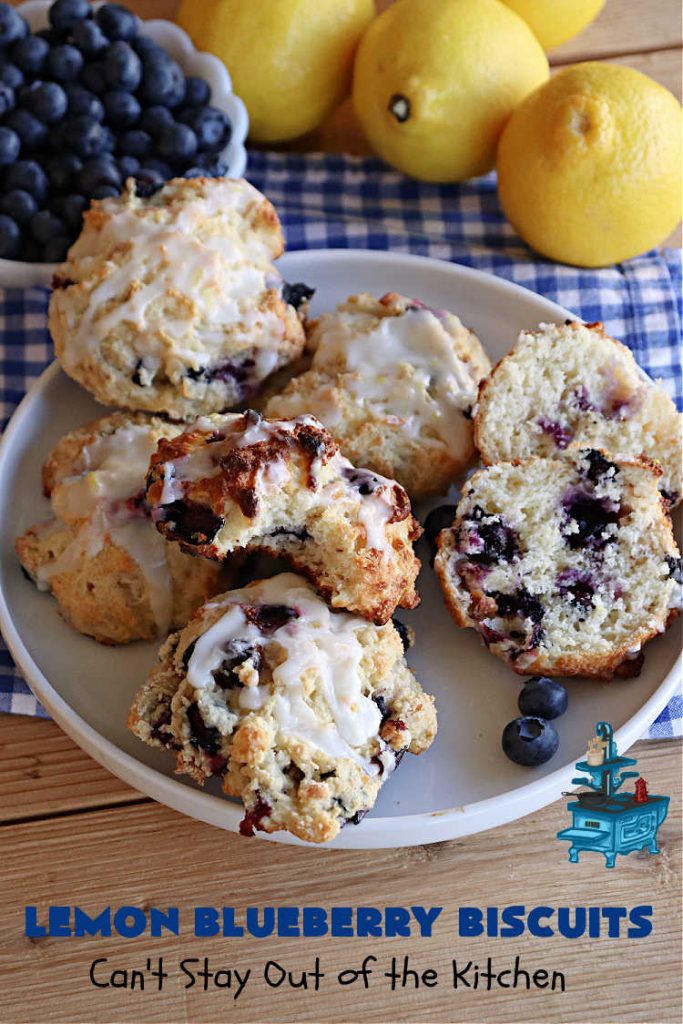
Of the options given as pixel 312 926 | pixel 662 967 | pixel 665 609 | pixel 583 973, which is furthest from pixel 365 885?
pixel 665 609

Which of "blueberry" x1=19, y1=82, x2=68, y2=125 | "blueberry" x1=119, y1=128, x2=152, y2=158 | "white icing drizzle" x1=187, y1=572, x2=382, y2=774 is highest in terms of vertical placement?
"blueberry" x1=19, y1=82, x2=68, y2=125

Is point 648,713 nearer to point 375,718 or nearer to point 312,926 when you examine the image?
point 375,718

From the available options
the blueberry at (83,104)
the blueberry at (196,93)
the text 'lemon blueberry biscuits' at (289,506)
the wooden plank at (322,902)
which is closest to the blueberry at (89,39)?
the blueberry at (83,104)

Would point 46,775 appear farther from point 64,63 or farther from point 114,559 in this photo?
point 64,63

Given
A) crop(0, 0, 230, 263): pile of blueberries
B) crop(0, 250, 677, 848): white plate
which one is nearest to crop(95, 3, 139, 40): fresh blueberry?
crop(0, 0, 230, 263): pile of blueberries

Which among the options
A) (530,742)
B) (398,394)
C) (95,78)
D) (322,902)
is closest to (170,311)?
(398,394)

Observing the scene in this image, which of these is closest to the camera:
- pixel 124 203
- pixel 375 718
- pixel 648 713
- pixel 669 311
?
pixel 375 718

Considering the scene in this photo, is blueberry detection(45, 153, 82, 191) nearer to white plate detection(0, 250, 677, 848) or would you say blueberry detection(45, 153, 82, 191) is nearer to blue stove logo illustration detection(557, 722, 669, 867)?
white plate detection(0, 250, 677, 848)
